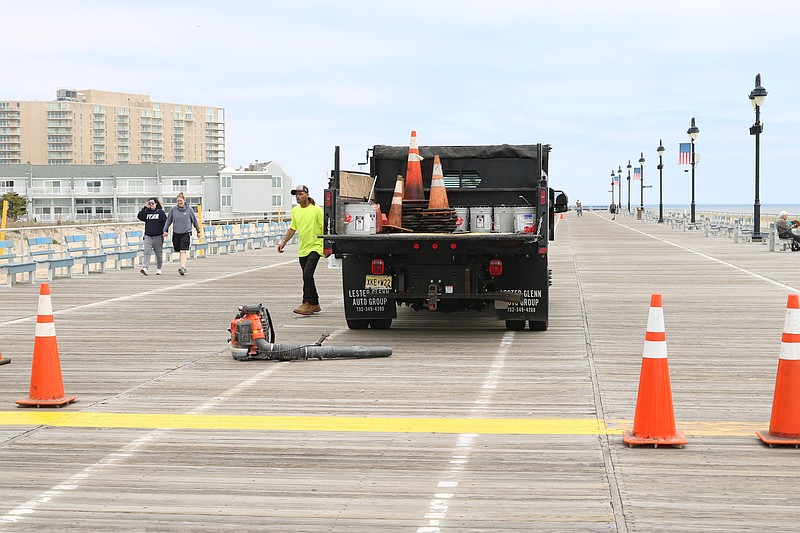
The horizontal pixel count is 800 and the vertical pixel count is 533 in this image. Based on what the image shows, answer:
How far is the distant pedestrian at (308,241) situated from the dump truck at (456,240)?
2066 mm

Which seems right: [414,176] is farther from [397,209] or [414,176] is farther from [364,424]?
[364,424]

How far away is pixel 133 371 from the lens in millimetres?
11297

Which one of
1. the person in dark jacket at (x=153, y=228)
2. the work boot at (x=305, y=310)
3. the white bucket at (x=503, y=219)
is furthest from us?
the person in dark jacket at (x=153, y=228)

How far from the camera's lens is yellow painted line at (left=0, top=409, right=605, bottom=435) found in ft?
27.4

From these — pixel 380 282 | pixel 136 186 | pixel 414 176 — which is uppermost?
pixel 136 186

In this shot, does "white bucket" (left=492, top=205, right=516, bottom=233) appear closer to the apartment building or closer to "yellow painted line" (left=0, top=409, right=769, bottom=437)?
"yellow painted line" (left=0, top=409, right=769, bottom=437)

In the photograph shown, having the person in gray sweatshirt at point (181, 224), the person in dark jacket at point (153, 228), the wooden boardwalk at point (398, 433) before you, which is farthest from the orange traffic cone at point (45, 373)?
the person in gray sweatshirt at point (181, 224)

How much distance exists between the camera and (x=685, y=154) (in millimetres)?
68875

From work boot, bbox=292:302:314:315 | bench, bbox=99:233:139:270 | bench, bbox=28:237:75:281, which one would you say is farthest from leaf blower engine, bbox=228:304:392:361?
bench, bbox=99:233:139:270

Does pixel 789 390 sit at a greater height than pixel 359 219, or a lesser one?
lesser

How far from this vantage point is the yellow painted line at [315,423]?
27.4 ft

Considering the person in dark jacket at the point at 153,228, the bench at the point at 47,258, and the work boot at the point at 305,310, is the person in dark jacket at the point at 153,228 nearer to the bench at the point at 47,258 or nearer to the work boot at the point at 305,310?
the bench at the point at 47,258

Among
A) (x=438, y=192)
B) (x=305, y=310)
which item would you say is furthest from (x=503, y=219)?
(x=305, y=310)

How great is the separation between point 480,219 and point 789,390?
702 cm
